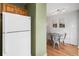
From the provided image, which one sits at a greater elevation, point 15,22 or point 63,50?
point 15,22

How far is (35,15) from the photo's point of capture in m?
1.73

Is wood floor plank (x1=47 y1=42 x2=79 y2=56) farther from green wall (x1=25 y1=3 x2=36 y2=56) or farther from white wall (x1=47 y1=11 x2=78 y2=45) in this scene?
green wall (x1=25 y1=3 x2=36 y2=56)

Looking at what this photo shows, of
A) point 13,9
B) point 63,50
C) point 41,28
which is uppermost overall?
point 13,9

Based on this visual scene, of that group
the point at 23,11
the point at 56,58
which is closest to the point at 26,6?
the point at 23,11

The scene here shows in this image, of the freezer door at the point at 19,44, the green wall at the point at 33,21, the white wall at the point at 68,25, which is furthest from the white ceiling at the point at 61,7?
the freezer door at the point at 19,44

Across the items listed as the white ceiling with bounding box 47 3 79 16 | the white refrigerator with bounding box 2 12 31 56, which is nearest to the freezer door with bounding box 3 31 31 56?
the white refrigerator with bounding box 2 12 31 56

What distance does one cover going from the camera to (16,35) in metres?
1.71

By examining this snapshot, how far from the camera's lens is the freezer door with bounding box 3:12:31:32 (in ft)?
5.42

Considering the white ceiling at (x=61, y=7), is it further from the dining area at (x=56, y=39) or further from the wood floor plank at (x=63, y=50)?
the wood floor plank at (x=63, y=50)

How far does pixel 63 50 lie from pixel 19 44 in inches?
18.5

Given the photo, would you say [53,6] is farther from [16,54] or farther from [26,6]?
[16,54]

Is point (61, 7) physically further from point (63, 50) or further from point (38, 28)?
point (63, 50)

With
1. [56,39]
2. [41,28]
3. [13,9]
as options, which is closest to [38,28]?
[41,28]

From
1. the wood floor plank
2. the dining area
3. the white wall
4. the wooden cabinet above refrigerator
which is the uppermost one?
the wooden cabinet above refrigerator
